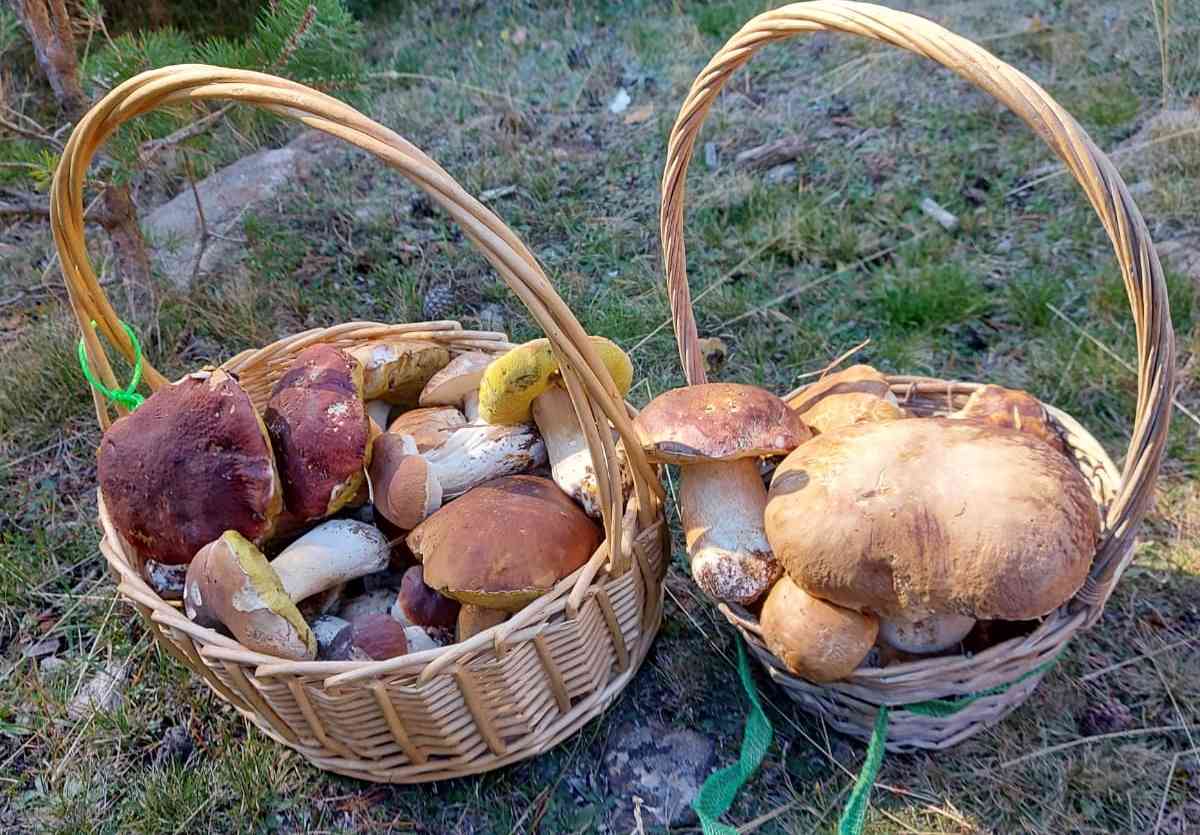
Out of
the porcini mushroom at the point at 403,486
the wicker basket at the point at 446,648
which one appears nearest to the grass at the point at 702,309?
the wicker basket at the point at 446,648

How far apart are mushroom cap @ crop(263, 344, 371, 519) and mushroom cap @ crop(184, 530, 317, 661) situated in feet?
0.58

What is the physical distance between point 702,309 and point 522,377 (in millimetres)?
1169

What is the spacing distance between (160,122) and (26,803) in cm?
144

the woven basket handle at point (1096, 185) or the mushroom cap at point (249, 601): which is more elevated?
the woven basket handle at point (1096, 185)

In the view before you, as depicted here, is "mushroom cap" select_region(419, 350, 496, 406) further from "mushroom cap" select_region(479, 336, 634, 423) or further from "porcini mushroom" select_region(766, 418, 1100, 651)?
"porcini mushroom" select_region(766, 418, 1100, 651)

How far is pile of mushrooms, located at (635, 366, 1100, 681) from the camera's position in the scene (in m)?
1.26

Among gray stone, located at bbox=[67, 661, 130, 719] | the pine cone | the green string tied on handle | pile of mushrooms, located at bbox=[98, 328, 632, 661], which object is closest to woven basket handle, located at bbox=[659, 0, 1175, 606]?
pile of mushrooms, located at bbox=[98, 328, 632, 661]

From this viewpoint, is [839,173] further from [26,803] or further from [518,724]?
[26,803]

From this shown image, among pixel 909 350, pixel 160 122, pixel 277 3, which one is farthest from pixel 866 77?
pixel 160 122

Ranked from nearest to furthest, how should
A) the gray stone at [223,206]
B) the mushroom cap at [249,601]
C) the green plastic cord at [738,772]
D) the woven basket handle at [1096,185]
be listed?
the woven basket handle at [1096,185] < the mushroom cap at [249,601] < the green plastic cord at [738,772] < the gray stone at [223,206]

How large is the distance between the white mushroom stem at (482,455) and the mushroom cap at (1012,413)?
764 millimetres

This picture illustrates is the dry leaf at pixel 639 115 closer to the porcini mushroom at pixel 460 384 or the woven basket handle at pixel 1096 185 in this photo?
the porcini mushroom at pixel 460 384

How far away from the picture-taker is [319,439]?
5.12 ft

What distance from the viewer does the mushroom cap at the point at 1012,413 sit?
61.7 inches
